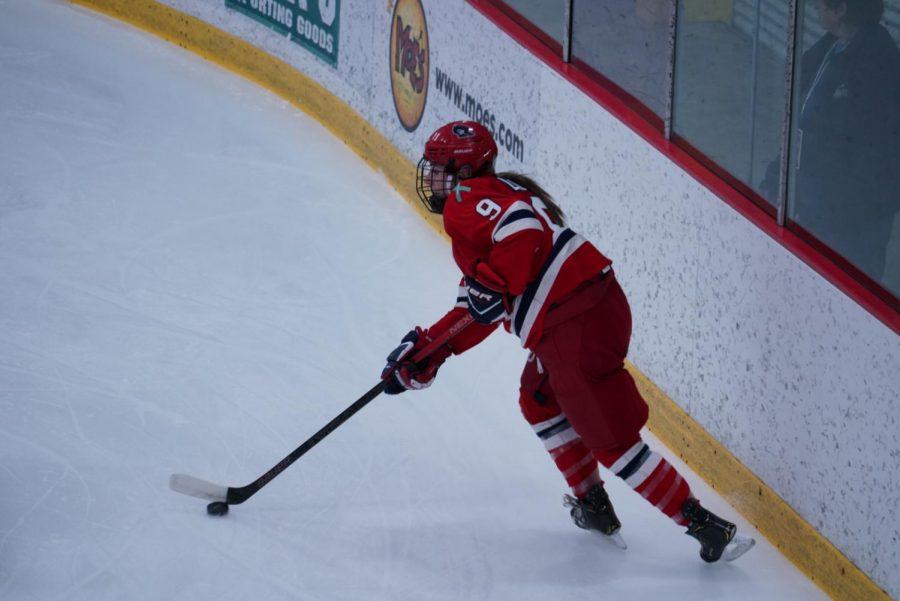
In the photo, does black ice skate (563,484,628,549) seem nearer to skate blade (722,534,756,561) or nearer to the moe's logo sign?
skate blade (722,534,756,561)

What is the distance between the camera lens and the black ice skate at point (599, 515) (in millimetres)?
3461

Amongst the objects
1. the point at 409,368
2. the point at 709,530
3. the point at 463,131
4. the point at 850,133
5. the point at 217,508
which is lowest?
the point at 217,508

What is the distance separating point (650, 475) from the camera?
3297 mm

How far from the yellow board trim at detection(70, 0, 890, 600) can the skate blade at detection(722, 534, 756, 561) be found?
0.46 feet

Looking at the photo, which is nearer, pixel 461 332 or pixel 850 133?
pixel 850 133

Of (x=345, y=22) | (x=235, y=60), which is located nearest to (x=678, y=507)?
(x=345, y=22)

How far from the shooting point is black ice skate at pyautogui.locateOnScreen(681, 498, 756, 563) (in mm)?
3316

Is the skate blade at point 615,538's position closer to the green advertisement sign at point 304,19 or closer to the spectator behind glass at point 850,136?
the spectator behind glass at point 850,136

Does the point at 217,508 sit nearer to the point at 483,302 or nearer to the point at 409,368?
the point at 409,368

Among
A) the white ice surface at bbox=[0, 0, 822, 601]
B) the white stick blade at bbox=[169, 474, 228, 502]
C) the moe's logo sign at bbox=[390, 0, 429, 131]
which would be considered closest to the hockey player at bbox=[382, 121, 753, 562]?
the white ice surface at bbox=[0, 0, 822, 601]

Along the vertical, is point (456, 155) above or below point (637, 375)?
above

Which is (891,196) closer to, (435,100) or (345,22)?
(435,100)

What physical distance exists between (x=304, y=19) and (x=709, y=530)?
141 inches

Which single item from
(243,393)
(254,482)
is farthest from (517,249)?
(243,393)
